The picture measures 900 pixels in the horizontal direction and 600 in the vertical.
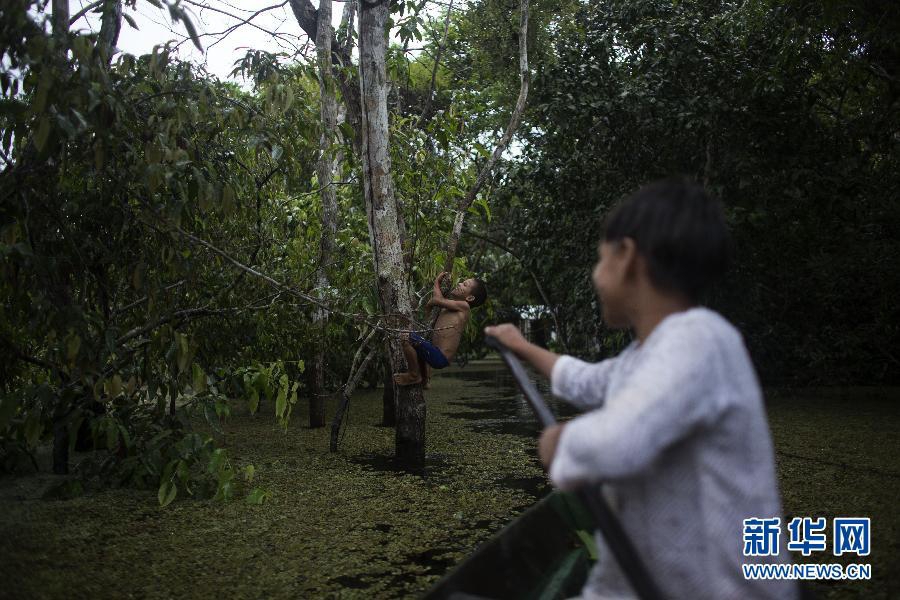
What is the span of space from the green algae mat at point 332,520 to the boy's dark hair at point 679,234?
1.78 meters

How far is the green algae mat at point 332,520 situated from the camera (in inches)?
118

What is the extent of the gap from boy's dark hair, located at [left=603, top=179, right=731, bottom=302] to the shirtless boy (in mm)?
3838

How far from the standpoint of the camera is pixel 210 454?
429 cm

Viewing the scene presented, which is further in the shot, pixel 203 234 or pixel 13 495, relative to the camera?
pixel 203 234

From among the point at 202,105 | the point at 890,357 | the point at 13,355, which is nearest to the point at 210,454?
the point at 13,355

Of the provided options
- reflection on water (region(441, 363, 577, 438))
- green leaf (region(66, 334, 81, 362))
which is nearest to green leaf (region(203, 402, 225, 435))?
green leaf (region(66, 334, 81, 362))

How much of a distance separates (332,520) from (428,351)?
146 cm

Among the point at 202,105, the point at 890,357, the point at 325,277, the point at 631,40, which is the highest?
the point at 631,40

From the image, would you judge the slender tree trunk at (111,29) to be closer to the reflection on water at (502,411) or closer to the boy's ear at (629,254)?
the boy's ear at (629,254)

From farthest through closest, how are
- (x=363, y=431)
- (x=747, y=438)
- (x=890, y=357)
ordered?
(x=890, y=357)
(x=363, y=431)
(x=747, y=438)

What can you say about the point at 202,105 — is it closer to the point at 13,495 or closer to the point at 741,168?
the point at 13,495

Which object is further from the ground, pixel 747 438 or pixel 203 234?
pixel 203 234

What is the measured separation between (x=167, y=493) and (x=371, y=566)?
1785 millimetres

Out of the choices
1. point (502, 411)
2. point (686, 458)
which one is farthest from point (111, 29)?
point (502, 411)
